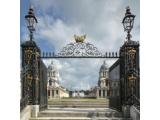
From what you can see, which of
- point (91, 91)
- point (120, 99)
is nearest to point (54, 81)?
point (91, 91)

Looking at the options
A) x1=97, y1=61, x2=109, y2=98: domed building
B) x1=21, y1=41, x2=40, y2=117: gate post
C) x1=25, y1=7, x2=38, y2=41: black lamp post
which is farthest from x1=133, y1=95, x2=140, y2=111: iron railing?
x1=97, y1=61, x2=109, y2=98: domed building

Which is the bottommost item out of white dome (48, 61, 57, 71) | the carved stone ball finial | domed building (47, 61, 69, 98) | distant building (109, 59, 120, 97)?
domed building (47, 61, 69, 98)

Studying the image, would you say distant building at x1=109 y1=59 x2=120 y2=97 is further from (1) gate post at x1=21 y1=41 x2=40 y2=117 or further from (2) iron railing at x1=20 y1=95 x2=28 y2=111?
(2) iron railing at x1=20 y1=95 x2=28 y2=111

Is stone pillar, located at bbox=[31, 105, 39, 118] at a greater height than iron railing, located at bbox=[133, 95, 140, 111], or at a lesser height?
lesser

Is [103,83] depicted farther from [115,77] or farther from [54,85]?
[115,77]

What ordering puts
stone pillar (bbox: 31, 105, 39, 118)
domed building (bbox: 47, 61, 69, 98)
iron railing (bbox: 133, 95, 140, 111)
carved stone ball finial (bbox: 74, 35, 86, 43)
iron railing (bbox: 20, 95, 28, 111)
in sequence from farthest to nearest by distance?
domed building (bbox: 47, 61, 69, 98) < carved stone ball finial (bbox: 74, 35, 86, 43) < stone pillar (bbox: 31, 105, 39, 118) < iron railing (bbox: 133, 95, 140, 111) < iron railing (bbox: 20, 95, 28, 111)

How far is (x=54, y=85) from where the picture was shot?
8300cm

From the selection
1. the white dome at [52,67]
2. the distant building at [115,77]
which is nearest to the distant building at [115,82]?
the distant building at [115,77]

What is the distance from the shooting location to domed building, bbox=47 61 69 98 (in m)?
76.3

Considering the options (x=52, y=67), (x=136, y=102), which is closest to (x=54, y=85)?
(x=52, y=67)
